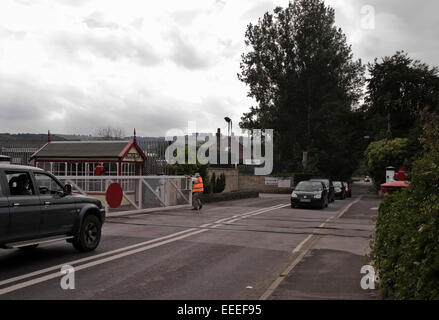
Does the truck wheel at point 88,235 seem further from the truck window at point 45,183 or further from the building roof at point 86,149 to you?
the building roof at point 86,149

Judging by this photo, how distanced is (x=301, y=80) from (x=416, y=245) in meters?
44.0

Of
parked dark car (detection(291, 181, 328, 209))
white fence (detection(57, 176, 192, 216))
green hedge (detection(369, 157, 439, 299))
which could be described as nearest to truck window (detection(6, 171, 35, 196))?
green hedge (detection(369, 157, 439, 299))

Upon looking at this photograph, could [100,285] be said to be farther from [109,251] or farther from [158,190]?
[158,190]

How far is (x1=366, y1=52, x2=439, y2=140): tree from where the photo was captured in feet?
123

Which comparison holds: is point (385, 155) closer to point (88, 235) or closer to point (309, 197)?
point (309, 197)

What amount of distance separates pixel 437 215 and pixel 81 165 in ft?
75.5

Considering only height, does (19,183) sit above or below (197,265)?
above

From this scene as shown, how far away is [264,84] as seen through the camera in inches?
1893

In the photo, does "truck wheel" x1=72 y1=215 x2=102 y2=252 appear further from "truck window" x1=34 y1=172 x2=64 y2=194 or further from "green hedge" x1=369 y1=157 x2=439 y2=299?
"green hedge" x1=369 y1=157 x2=439 y2=299

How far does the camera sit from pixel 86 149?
24.9 metres

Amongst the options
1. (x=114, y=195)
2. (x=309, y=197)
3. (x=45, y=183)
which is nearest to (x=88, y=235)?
(x=45, y=183)

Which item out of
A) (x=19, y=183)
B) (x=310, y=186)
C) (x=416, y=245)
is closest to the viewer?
(x=416, y=245)

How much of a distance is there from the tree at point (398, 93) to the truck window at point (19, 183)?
109 ft

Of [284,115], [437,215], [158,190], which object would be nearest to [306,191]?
[158,190]
